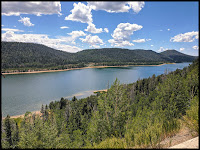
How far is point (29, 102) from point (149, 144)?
51.0m

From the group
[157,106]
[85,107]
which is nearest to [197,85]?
[157,106]

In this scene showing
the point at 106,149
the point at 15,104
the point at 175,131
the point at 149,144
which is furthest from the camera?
the point at 15,104

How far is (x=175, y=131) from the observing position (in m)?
8.48

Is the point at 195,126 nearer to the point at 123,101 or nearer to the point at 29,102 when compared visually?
the point at 123,101

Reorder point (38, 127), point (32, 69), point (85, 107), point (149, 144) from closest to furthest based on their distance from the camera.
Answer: point (149, 144)
point (38, 127)
point (85, 107)
point (32, 69)

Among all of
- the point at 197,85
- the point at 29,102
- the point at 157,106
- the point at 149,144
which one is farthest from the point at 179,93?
the point at 29,102

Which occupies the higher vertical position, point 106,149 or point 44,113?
point 106,149

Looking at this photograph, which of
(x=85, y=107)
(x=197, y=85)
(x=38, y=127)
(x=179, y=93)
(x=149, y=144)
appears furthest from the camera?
(x=85, y=107)

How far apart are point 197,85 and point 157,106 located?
22.4 feet

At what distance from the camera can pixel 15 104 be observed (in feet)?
156

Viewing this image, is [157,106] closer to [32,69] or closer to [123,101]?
[123,101]

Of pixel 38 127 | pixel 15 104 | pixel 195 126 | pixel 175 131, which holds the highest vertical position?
pixel 195 126

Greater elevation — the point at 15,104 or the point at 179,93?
the point at 179,93

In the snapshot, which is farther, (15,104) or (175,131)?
(15,104)
